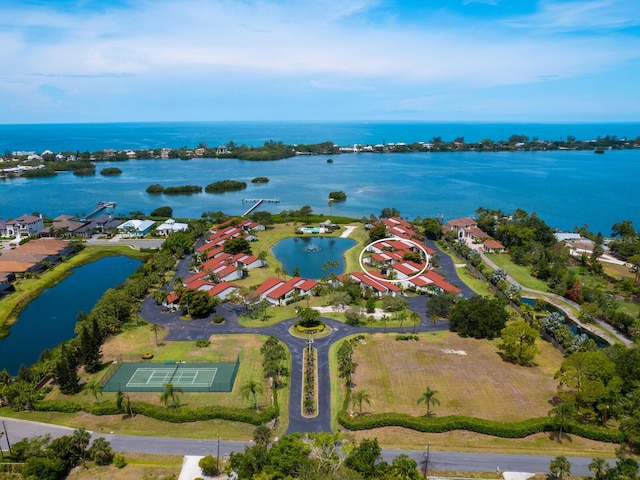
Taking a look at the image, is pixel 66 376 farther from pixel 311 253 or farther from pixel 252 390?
pixel 311 253

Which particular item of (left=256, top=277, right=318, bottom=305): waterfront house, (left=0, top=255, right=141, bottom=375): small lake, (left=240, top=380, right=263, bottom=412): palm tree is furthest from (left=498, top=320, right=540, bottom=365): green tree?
(left=0, top=255, right=141, bottom=375): small lake

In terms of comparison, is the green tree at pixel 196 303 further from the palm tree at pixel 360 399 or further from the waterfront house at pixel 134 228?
the waterfront house at pixel 134 228

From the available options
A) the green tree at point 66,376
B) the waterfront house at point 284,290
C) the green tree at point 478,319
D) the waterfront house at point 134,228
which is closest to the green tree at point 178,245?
the waterfront house at point 134,228

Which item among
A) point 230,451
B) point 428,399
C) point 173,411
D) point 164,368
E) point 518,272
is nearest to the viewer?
point 230,451

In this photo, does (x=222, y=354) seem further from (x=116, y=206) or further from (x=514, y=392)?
(x=116, y=206)

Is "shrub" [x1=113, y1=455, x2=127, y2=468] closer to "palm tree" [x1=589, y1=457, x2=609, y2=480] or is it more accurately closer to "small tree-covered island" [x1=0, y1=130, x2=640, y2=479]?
"small tree-covered island" [x1=0, y1=130, x2=640, y2=479]

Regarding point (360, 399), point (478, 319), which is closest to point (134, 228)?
point (478, 319)
